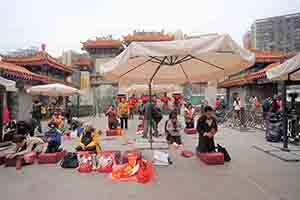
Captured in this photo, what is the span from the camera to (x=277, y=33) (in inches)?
1070

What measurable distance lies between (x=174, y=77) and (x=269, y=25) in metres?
27.1

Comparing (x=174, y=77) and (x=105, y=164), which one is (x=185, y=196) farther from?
(x=174, y=77)

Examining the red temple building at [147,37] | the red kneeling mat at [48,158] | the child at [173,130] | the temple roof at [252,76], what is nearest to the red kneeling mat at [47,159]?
the red kneeling mat at [48,158]

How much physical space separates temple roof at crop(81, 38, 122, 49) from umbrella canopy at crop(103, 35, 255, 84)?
2384cm

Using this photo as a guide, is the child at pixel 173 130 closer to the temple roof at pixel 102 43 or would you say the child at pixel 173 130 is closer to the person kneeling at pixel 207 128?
the person kneeling at pixel 207 128

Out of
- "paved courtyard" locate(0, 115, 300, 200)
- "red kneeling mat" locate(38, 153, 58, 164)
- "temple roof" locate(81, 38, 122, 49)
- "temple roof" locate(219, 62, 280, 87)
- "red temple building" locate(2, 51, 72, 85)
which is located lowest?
"paved courtyard" locate(0, 115, 300, 200)

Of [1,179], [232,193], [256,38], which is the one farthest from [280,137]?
[256,38]

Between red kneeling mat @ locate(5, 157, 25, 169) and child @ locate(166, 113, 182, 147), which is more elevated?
child @ locate(166, 113, 182, 147)

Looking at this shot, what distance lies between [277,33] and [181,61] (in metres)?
27.3

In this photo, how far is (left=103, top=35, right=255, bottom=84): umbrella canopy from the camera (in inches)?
138

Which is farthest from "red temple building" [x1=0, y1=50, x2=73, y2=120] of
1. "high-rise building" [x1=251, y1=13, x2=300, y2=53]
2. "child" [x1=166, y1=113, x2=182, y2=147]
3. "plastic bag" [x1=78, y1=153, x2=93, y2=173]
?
"high-rise building" [x1=251, y1=13, x2=300, y2=53]

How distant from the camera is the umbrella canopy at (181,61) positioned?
3508mm

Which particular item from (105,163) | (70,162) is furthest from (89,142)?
(105,163)

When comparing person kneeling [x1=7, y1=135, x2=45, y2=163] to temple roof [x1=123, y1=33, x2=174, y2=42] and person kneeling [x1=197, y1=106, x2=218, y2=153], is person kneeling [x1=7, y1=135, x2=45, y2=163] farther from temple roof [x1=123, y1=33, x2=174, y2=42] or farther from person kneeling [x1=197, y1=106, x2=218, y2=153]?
temple roof [x1=123, y1=33, x2=174, y2=42]
